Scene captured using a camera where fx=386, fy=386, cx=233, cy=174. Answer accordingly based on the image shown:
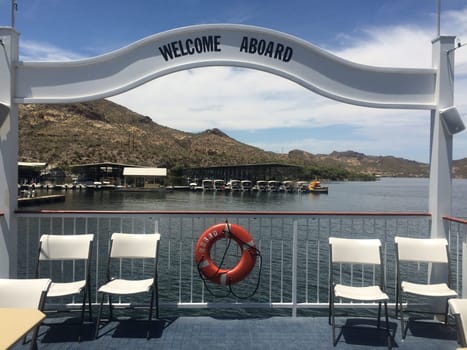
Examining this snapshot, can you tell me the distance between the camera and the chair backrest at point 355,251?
123 inches

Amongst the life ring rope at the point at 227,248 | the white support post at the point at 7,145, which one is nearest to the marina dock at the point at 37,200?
the white support post at the point at 7,145

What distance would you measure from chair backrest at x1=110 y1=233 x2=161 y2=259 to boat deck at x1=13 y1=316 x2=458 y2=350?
0.57 m

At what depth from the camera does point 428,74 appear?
3559 mm

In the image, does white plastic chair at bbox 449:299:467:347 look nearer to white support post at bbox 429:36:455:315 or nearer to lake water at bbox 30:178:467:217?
white support post at bbox 429:36:455:315

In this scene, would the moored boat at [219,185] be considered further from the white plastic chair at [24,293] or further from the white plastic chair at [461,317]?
the white plastic chair at [461,317]

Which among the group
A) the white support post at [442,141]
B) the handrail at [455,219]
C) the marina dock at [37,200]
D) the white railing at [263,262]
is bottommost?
the marina dock at [37,200]

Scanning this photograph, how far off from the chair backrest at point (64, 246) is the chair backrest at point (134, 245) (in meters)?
0.20

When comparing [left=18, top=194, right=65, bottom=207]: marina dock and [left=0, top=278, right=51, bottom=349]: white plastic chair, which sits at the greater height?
[left=0, top=278, right=51, bottom=349]: white plastic chair

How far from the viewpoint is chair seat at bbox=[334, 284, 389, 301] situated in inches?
109

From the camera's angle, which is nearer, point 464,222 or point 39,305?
point 39,305

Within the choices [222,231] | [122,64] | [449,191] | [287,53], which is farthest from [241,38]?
[449,191]

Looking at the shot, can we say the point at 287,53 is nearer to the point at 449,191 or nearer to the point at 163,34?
the point at 163,34

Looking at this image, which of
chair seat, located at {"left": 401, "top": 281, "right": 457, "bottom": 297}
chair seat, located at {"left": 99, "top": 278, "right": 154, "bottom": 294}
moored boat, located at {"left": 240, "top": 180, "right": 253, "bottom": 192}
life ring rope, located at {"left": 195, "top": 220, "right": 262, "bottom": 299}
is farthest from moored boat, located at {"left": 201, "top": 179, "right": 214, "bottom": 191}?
chair seat, located at {"left": 401, "top": 281, "right": 457, "bottom": 297}

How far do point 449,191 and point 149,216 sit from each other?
2.71 m
